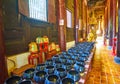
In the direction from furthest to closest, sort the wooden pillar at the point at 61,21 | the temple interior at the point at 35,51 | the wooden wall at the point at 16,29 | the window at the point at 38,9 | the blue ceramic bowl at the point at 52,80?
1. the wooden pillar at the point at 61,21
2. the window at the point at 38,9
3. the wooden wall at the point at 16,29
4. the temple interior at the point at 35,51
5. the blue ceramic bowl at the point at 52,80

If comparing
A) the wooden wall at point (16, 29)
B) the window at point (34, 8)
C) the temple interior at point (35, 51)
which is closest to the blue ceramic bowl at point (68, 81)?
the temple interior at point (35, 51)

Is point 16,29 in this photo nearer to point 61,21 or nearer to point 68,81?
point 68,81

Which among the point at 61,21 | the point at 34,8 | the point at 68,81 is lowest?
the point at 68,81

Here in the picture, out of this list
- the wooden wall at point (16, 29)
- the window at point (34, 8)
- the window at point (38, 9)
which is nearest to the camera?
the wooden wall at point (16, 29)

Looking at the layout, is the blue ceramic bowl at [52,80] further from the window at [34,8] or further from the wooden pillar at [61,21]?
the wooden pillar at [61,21]

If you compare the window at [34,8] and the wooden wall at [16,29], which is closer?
the wooden wall at [16,29]

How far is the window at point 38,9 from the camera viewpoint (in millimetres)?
2873

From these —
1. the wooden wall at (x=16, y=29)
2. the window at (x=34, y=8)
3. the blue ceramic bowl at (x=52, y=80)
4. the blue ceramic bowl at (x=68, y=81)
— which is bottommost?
the blue ceramic bowl at (x=68, y=81)

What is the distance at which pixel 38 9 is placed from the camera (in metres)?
3.19

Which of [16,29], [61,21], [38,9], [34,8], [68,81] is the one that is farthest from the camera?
[61,21]

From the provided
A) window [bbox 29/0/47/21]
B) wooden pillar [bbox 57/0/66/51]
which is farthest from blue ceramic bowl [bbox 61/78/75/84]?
wooden pillar [bbox 57/0/66/51]

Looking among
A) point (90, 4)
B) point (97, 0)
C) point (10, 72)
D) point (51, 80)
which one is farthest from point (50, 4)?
point (90, 4)

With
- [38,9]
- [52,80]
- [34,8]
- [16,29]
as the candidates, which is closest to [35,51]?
[16,29]

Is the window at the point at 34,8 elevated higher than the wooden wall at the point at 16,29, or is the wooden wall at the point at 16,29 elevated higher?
the window at the point at 34,8
